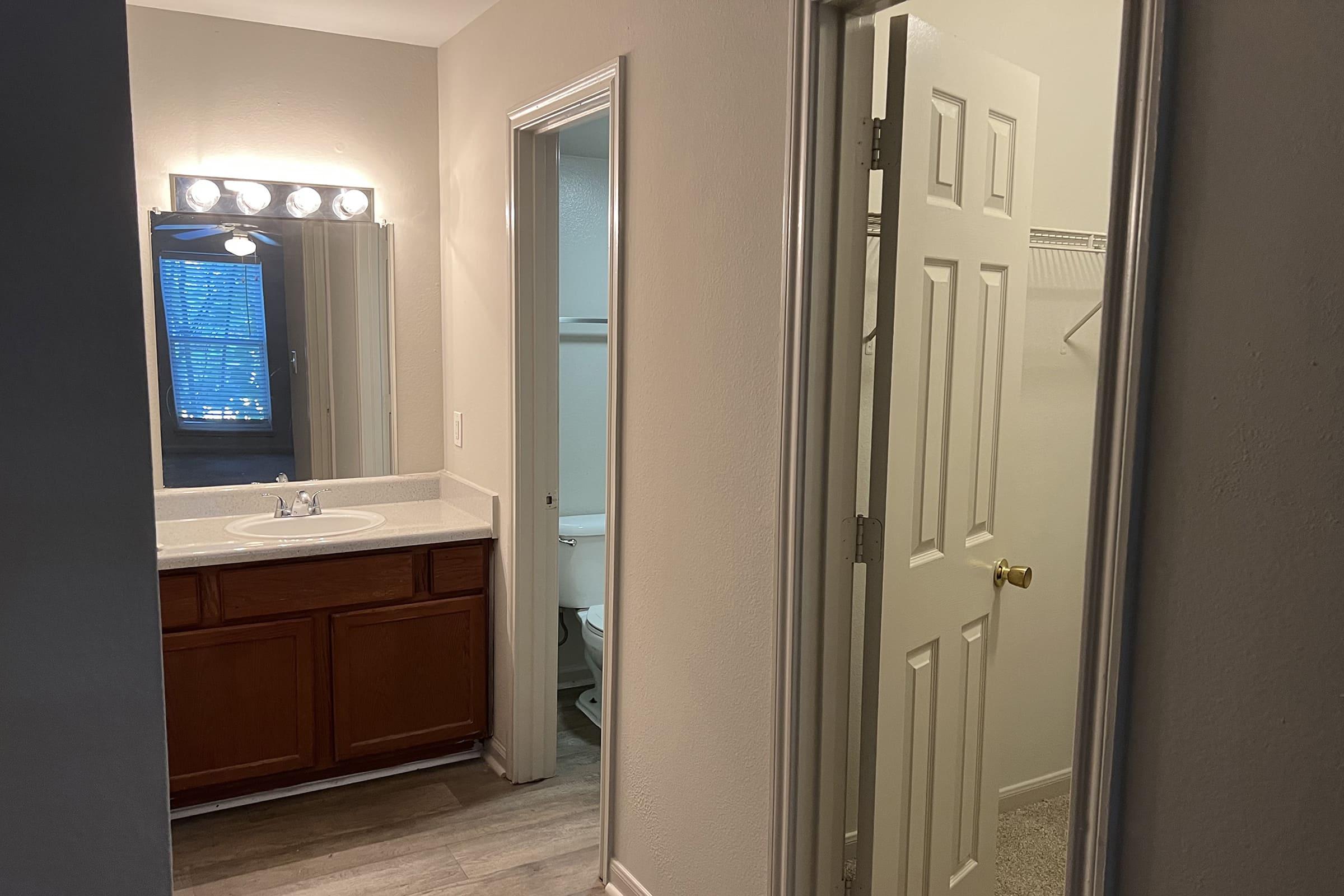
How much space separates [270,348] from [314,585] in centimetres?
87

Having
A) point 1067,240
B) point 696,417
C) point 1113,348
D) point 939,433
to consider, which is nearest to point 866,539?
point 939,433

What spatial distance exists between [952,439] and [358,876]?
1931mm

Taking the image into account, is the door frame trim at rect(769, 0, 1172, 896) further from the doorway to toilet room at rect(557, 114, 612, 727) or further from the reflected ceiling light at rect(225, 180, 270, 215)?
the reflected ceiling light at rect(225, 180, 270, 215)

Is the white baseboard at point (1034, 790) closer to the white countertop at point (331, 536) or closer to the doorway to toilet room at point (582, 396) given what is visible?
the doorway to toilet room at point (582, 396)

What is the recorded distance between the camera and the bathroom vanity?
2.90 m

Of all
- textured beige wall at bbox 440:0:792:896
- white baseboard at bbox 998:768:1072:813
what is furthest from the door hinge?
white baseboard at bbox 998:768:1072:813

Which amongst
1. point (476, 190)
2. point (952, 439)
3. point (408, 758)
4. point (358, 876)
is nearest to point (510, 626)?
point (408, 758)

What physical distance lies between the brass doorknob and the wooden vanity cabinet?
5.60 ft

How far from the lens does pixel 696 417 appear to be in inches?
85.1

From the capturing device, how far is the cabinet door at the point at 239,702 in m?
2.89

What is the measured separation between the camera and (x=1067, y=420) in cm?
292

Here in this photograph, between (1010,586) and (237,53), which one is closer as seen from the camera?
(1010,586)

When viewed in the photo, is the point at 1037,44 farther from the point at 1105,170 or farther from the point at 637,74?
the point at 637,74

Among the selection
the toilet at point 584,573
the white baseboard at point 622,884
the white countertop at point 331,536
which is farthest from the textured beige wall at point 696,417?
the toilet at point 584,573
